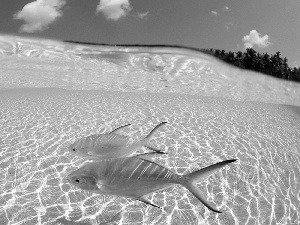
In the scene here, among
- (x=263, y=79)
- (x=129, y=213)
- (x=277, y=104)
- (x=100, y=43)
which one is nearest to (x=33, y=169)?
(x=129, y=213)

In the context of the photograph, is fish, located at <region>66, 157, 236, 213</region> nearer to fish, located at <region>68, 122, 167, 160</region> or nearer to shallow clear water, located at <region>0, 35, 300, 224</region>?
fish, located at <region>68, 122, 167, 160</region>

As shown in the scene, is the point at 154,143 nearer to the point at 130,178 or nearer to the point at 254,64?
the point at 130,178

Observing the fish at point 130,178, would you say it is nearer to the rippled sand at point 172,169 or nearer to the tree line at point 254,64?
the rippled sand at point 172,169

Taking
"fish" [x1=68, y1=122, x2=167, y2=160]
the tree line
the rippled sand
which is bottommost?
the rippled sand

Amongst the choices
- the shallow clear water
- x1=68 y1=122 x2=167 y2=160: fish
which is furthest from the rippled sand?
x1=68 y1=122 x2=167 y2=160: fish

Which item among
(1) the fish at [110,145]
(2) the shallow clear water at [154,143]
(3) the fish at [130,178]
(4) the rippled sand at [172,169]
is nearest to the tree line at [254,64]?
(2) the shallow clear water at [154,143]

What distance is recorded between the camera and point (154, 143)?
8.62 meters

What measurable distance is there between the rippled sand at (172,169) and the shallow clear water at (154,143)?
0.08 feet

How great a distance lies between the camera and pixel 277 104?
28734mm

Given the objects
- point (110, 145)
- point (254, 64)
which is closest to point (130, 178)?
point (110, 145)

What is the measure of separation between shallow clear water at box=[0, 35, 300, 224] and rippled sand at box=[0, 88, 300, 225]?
1.0 inches

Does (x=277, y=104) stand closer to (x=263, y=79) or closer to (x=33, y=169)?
(x=263, y=79)

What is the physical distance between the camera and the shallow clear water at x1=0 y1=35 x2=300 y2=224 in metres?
5.04

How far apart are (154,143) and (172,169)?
204 cm
